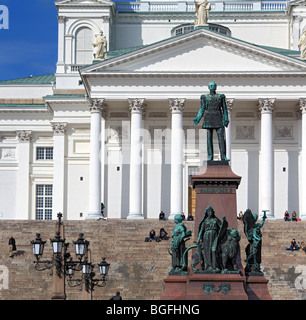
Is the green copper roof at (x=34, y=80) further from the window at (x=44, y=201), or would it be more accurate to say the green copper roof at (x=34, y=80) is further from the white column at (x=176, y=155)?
the white column at (x=176, y=155)

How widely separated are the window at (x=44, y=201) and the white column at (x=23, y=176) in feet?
2.68

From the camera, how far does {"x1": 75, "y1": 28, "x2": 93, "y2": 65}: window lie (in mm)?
72250

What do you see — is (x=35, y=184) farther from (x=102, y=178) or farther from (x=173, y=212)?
(x=173, y=212)

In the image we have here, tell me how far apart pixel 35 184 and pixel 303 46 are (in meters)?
23.8

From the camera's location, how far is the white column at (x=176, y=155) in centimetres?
6100

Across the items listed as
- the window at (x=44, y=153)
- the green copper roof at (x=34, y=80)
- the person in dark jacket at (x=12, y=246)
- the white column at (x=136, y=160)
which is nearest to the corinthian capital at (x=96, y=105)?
the white column at (x=136, y=160)

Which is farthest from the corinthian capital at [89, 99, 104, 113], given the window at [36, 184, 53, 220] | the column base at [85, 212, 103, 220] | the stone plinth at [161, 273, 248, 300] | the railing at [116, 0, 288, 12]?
the stone plinth at [161, 273, 248, 300]

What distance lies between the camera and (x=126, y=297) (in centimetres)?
3994

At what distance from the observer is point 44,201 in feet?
230

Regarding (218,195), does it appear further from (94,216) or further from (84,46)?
(84,46)

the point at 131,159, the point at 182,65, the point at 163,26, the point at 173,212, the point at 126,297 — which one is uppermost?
the point at 163,26

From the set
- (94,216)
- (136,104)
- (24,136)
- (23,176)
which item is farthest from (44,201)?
(136,104)
